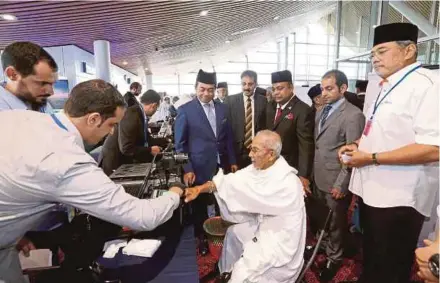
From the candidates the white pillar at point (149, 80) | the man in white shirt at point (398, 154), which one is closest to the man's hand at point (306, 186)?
the man in white shirt at point (398, 154)

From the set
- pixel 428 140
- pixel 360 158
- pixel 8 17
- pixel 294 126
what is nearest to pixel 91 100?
pixel 360 158

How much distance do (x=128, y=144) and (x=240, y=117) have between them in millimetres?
1245

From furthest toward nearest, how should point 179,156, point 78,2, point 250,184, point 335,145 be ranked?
point 78,2, point 335,145, point 179,156, point 250,184

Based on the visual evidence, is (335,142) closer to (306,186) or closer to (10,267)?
(306,186)

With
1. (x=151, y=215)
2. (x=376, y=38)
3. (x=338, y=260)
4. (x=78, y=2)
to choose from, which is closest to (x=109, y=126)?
(x=151, y=215)

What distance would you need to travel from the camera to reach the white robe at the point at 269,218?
5.22 feet

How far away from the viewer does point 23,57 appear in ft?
5.13

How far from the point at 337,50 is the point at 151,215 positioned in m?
7.23

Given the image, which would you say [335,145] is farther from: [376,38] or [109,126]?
[109,126]

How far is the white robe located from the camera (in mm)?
1591

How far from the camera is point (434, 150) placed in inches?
50.0

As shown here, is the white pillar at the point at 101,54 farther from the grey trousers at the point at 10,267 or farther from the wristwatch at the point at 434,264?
the wristwatch at the point at 434,264

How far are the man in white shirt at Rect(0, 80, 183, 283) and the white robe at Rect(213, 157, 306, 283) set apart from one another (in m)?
0.65

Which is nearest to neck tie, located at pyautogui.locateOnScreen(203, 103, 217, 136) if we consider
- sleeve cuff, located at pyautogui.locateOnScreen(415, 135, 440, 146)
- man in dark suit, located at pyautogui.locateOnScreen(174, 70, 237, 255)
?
man in dark suit, located at pyautogui.locateOnScreen(174, 70, 237, 255)
